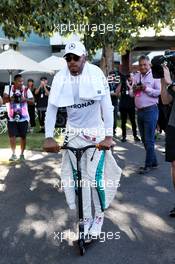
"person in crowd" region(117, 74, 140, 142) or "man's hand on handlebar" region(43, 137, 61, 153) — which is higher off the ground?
"man's hand on handlebar" region(43, 137, 61, 153)

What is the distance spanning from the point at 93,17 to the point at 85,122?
23.0 ft

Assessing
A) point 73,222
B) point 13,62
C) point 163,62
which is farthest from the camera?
point 13,62

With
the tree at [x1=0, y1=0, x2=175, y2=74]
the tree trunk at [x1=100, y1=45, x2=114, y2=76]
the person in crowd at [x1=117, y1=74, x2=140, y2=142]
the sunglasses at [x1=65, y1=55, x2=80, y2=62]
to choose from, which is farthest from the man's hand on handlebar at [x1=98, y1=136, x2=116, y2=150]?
the tree trunk at [x1=100, y1=45, x2=114, y2=76]

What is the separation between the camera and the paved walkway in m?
4.49

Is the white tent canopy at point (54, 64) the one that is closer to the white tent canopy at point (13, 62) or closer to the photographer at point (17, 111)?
the white tent canopy at point (13, 62)

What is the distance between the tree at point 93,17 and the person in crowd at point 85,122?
275 cm

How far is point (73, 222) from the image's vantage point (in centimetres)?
550

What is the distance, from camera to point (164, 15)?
1512 centimetres

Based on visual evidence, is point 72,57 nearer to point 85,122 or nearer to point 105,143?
point 85,122

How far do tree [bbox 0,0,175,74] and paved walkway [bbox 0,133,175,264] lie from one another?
9.08ft

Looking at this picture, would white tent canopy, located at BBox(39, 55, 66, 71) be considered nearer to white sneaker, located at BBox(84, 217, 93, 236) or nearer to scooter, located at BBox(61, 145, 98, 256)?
white sneaker, located at BBox(84, 217, 93, 236)

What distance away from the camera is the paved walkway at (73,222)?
449cm

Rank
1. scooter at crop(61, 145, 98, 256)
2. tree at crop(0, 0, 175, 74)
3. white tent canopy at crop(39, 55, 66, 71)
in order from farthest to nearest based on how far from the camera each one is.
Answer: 1. white tent canopy at crop(39, 55, 66, 71)
2. tree at crop(0, 0, 175, 74)
3. scooter at crop(61, 145, 98, 256)

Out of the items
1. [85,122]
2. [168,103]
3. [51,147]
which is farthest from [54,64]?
[51,147]
